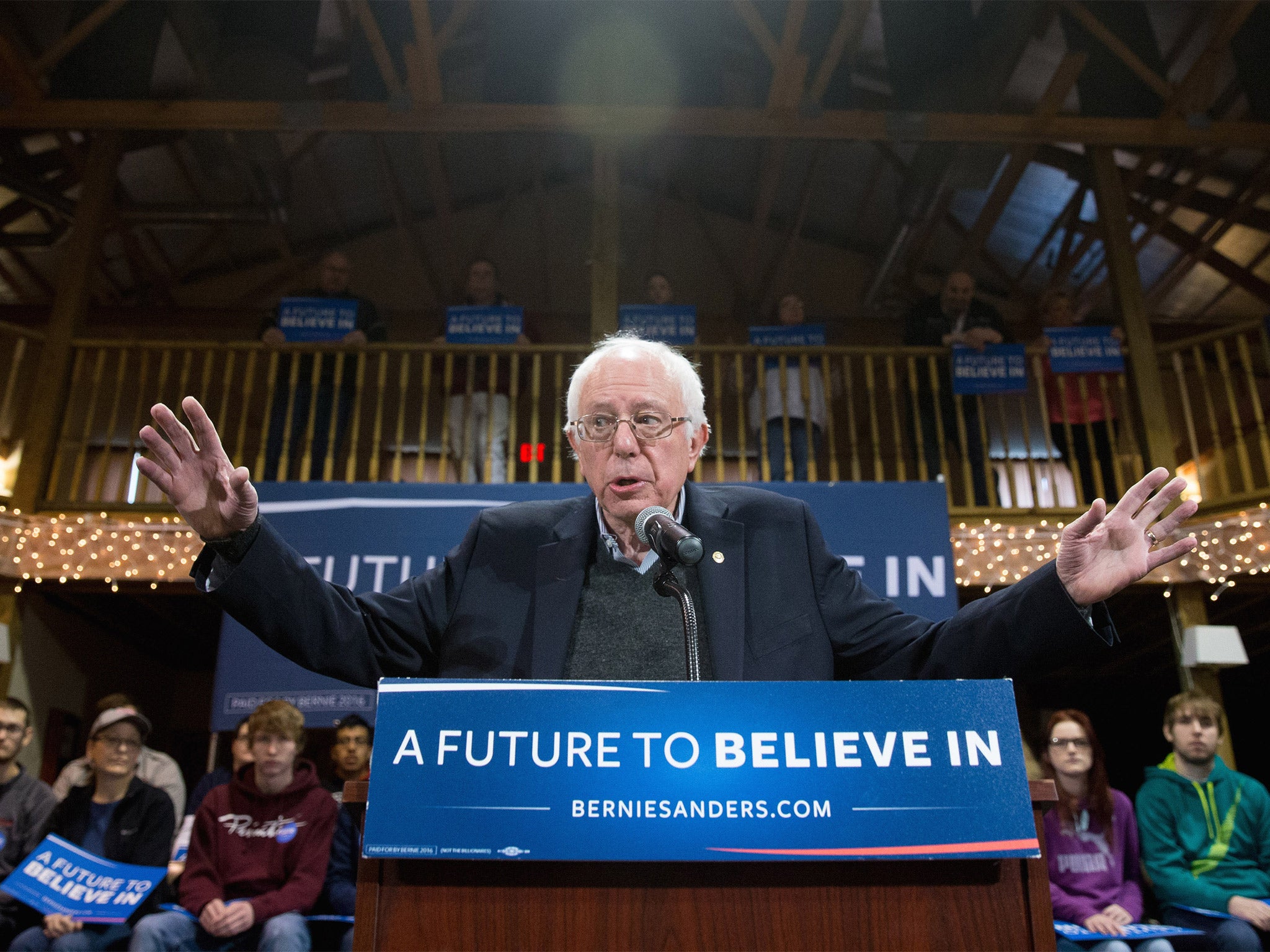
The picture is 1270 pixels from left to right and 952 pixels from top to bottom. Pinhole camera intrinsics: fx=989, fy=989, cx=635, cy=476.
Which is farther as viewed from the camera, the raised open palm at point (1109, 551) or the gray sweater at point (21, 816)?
the gray sweater at point (21, 816)

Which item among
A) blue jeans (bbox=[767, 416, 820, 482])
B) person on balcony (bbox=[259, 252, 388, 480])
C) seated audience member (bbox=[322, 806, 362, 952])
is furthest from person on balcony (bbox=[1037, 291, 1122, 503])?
seated audience member (bbox=[322, 806, 362, 952])

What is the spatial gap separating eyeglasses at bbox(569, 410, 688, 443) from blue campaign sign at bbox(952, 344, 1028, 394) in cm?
462

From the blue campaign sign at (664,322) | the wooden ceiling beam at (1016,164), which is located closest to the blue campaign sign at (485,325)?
the blue campaign sign at (664,322)

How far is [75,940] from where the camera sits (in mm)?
3133

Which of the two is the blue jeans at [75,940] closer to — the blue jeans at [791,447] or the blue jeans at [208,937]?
the blue jeans at [208,937]

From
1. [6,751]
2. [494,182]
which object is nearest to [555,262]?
[494,182]

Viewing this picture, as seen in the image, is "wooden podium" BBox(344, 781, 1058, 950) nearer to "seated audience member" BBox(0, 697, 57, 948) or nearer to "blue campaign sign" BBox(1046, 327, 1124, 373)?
"seated audience member" BBox(0, 697, 57, 948)

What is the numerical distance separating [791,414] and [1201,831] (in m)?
3.14

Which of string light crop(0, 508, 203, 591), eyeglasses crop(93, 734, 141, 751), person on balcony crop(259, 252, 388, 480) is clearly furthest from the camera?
person on balcony crop(259, 252, 388, 480)

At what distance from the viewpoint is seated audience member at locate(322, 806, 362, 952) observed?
3.38 metres

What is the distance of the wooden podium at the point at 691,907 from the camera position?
0.89 metres

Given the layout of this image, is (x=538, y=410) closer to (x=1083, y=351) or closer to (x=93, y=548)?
(x=93, y=548)

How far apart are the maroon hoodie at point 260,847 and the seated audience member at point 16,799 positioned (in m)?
0.87

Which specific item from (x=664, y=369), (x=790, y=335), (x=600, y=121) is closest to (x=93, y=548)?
(x=600, y=121)
